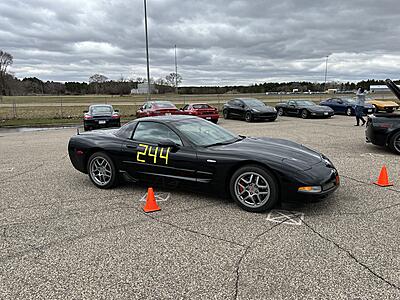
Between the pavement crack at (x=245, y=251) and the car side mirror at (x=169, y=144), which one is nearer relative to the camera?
the pavement crack at (x=245, y=251)

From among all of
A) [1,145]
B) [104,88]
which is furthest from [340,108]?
[104,88]

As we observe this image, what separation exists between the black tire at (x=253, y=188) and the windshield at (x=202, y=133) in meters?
0.78

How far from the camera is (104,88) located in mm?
96875

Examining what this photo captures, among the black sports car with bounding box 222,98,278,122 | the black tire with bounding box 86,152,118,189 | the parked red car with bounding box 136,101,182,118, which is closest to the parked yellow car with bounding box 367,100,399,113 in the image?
the black sports car with bounding box 222,98,278,122

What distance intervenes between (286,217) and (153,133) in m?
2.45

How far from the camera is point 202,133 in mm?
5230

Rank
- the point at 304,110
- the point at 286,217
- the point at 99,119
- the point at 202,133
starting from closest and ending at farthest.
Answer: the point at 286,217, the point at 202,133, the point at 99,119, the point at 304,110

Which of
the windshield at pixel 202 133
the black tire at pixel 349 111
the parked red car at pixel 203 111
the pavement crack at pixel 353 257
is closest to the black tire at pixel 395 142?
the windshield at pixel 202 133

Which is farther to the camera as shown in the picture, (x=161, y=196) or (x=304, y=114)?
(x=304, y=114)

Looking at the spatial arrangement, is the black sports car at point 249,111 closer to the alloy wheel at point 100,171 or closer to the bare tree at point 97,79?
the alloy wheel at point 100,171

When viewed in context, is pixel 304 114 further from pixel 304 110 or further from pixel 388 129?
pixel 388 129

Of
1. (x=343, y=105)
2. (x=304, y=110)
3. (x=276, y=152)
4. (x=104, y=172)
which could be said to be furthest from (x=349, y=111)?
(x=104, y=172)

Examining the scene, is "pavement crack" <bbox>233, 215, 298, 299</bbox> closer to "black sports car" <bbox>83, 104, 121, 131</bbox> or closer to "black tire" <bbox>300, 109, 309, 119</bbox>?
"black sports car" <bbox>83, 104, 121, 131</bbox>

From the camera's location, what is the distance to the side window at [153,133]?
16.7 ft
